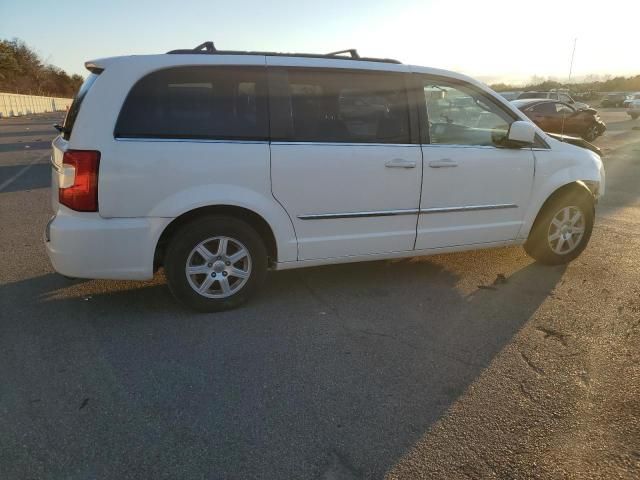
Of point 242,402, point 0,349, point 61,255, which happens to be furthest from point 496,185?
point 0,349

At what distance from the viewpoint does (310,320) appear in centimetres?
388

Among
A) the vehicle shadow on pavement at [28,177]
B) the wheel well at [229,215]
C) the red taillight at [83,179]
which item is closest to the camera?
the red taillight at [83,179]

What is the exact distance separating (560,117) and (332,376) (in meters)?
18.0

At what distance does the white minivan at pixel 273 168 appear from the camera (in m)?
3.53

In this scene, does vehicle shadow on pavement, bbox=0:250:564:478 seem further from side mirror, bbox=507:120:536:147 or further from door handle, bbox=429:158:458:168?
side mirror, bbox=507:120:536:147

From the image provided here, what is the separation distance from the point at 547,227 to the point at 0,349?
4659mm

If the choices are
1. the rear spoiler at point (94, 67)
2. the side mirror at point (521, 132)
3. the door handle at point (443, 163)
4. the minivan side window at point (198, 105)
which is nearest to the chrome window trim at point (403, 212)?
the door handle at point (443, 163)

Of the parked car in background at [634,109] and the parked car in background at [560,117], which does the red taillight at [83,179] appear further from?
the parked car in background at [634,109]

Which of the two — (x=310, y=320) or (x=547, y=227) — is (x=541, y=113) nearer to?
(x=547, y=227)

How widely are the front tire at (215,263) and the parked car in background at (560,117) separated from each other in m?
15.8

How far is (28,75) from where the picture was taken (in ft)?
216

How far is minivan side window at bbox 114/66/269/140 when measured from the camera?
3.54 meters

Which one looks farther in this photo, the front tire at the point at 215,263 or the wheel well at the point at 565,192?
the wheel well at the point at 565,192

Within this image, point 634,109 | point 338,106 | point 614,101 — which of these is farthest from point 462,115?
point 614,101
